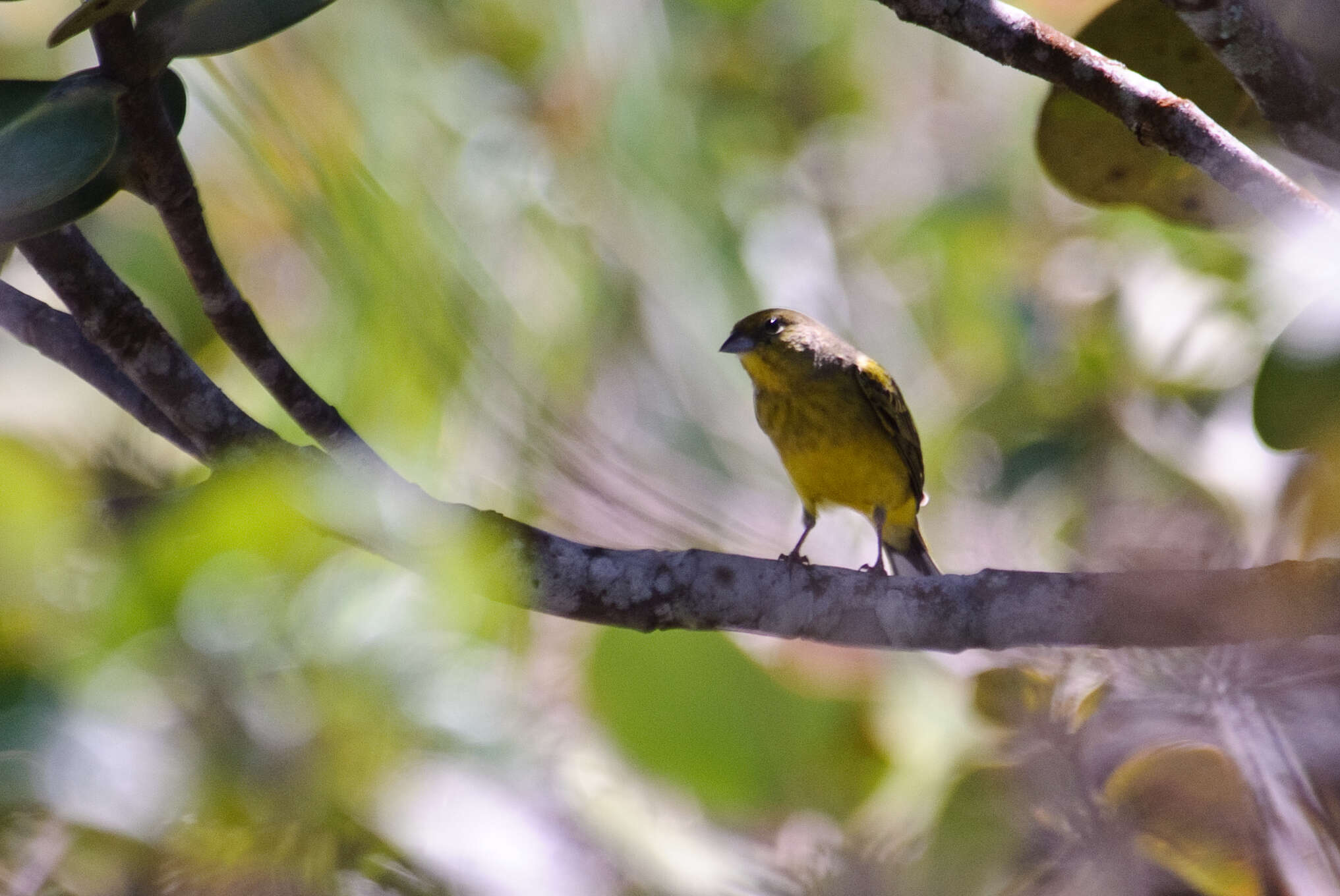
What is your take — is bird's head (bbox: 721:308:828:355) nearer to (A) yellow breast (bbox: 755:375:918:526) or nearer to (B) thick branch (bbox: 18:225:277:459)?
(A) yellow breast (bbox: 755:375:918:526)

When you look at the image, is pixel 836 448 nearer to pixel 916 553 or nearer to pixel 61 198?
pixel 916 553

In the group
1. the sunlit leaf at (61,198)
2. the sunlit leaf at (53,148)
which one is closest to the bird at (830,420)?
the sunlit leaf at (61,198)

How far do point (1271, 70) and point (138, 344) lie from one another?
→ 1.09 meters

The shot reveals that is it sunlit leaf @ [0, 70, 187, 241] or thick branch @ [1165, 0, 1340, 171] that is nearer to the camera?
sunlit leaf @ [0, 70, 187, 241]

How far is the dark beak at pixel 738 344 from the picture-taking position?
2395 mm

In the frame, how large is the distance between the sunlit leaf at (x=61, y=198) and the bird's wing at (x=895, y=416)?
1692 millimetres

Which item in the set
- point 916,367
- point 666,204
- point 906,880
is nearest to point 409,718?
point 906,880

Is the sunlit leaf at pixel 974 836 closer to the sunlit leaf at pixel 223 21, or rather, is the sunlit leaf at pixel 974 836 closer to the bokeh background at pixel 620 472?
the bokeh background at pixel 620 472

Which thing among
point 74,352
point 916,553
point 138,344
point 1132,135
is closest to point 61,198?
point 138,344

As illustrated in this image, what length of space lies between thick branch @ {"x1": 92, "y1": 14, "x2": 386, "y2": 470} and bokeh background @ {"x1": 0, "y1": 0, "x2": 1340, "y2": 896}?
0.16ft

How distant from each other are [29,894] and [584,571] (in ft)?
2.44

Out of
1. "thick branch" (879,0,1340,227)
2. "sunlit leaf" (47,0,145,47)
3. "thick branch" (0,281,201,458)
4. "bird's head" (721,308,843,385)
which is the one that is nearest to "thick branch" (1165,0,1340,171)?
"thick branch" (879,0,1340,227)

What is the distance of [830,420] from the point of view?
2422 millimetres

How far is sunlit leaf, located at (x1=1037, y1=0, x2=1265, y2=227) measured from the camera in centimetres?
114
